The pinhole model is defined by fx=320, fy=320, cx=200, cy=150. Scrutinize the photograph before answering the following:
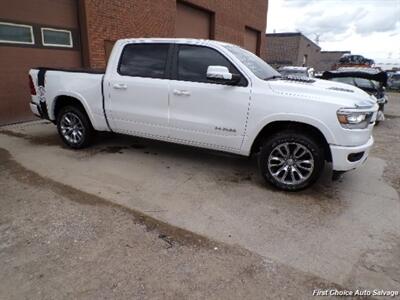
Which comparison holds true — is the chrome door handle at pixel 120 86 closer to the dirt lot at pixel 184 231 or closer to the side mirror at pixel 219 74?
the dirt lot at pixel 184 231

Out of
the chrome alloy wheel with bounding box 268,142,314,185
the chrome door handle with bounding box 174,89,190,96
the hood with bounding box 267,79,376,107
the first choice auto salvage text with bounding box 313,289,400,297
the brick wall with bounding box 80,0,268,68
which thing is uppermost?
the brick wall with bounding box 80,0,268,68

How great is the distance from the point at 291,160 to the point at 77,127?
12.7 feet

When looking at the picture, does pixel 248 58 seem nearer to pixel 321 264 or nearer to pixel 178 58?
pixel 178 58

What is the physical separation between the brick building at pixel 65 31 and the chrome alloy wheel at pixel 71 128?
2.62 metres

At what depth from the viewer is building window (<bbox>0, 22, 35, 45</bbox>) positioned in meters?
7.18

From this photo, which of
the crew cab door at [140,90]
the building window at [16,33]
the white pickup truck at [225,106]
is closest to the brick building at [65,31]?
the building window at [16,33]

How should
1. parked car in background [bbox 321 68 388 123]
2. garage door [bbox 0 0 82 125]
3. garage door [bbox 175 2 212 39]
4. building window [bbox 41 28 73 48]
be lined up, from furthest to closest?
1. garage door [bbox 175 2 212 39]
2. parked car in background [bbox 321 68 388 123]
3. building window [bbox 41 28 73 48]
4. garage door [bbox 0 0 82 125]

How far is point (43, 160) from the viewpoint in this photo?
5320 mm

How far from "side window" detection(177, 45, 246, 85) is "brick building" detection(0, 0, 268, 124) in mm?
4914

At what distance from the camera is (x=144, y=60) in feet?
16.6

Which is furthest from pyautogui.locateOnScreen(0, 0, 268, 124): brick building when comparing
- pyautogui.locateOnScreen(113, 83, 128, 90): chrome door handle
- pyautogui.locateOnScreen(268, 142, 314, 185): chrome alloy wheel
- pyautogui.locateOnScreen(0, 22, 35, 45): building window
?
pyautogui.locateOnScreen(268, 142, 314, 185): chrome alloy wheel

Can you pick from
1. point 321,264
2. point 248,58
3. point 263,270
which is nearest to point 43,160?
point 248,58

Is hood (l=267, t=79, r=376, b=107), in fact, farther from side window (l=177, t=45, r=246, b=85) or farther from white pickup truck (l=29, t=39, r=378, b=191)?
side window (l=177, t=45, r=246, b=85)

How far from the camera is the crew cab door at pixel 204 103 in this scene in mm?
4359
